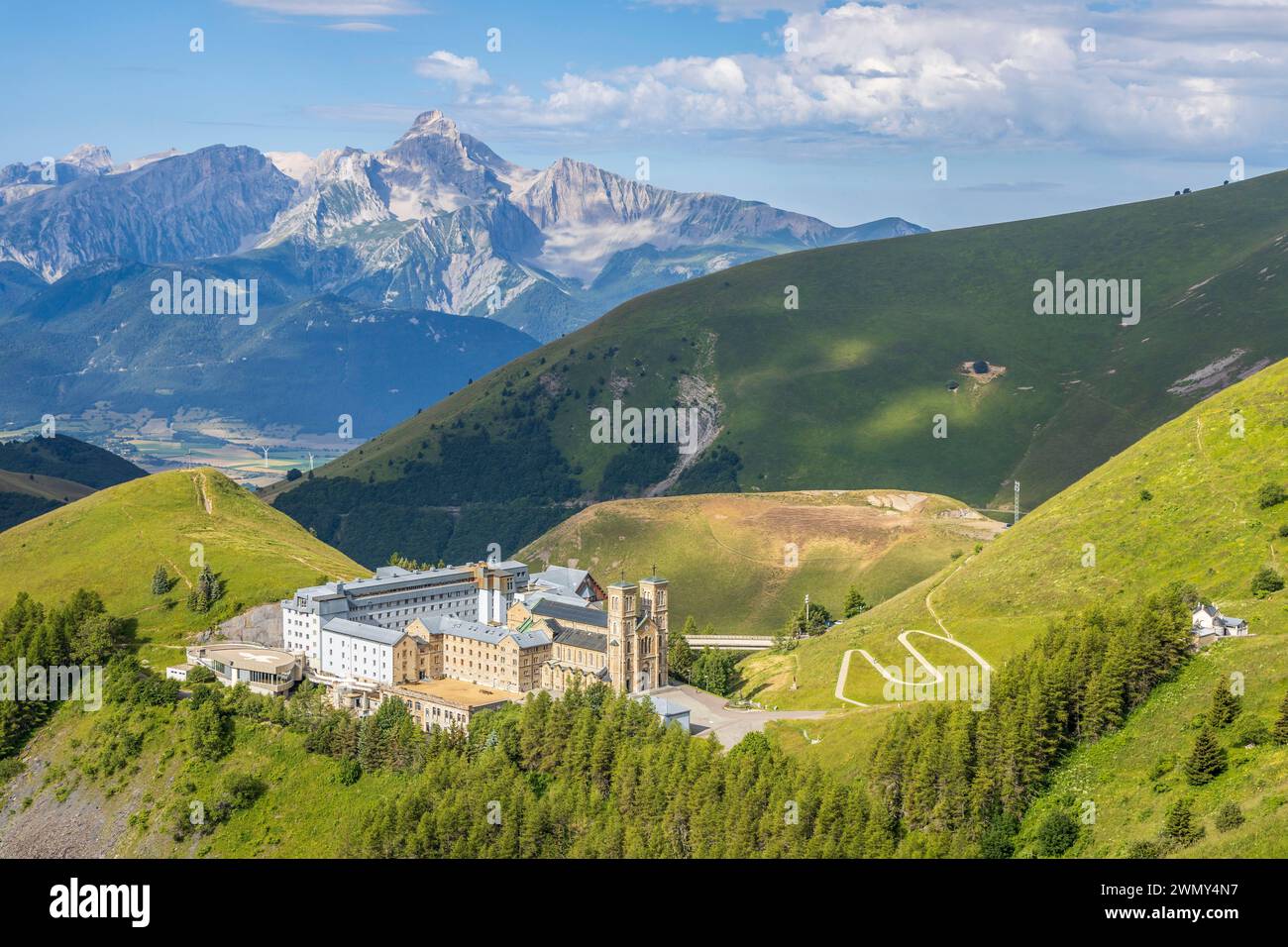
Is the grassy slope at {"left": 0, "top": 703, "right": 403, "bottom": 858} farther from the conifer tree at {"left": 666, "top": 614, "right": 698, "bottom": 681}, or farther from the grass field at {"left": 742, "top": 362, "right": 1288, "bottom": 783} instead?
the grass field at {"left": 742, "top": 362, "right": 1288, "bottom": 783}

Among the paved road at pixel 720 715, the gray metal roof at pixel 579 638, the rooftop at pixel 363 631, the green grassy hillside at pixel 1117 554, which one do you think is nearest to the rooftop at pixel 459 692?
the rooftop at pixel 363 631

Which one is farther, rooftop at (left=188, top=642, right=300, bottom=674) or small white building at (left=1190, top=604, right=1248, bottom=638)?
rooftop at (left=188, top=642, right=300, bottom=674)

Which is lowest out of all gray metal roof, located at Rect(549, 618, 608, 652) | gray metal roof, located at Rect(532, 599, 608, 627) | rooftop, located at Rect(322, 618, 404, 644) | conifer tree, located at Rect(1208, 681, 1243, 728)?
conifer tree, located at Rect(1208, 681, 1243, 728)

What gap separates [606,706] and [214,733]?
4240 cm

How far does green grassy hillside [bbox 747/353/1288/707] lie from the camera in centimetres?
15538

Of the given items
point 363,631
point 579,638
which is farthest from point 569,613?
point 363,631

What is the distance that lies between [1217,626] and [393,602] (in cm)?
9445

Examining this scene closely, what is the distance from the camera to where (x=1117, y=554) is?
166m

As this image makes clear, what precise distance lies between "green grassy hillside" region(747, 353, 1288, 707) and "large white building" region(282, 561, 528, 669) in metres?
34.2

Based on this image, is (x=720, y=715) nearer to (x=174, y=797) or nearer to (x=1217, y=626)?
(x=1217, y=626)

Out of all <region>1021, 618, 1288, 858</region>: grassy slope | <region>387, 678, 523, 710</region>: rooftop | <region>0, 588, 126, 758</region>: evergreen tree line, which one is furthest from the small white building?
<region>0, 588, 126, 758</region>: evergreen tree line

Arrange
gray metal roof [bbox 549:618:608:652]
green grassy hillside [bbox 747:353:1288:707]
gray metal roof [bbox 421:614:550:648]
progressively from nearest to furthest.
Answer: green grassy hillside [bbox 747:353:1288:707] → gray metal roof [bbox 549:618:608:652] → gray metal roof [bbox 421:614:550:648]

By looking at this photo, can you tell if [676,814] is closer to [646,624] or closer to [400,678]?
[646,624]

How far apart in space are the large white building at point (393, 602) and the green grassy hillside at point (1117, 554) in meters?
34.2
